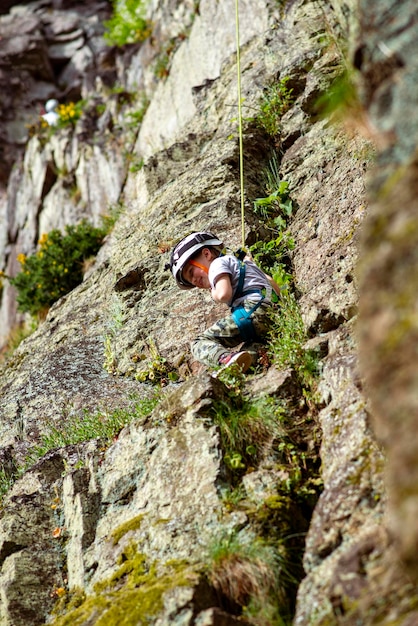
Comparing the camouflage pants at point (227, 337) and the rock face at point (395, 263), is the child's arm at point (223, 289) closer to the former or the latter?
the camouflage pants at point (227, 337)

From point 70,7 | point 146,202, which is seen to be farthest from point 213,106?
point 70,7

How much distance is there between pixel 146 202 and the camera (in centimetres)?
1091

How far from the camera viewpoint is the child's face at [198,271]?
6.79 metres

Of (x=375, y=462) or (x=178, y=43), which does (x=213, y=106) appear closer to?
(x=178, y=43)

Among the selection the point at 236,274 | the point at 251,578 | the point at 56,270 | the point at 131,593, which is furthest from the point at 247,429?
the point at 56,270

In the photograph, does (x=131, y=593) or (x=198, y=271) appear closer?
(x=131, y=593)

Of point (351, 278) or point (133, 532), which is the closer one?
point (133, 532)

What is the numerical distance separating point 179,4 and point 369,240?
1459cm

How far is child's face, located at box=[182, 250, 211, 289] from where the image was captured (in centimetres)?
679

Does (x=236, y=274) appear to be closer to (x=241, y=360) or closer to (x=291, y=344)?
(x=241, y=360)

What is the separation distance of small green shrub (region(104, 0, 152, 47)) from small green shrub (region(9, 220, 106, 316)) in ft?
20.8

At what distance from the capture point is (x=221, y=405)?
5.19 meters

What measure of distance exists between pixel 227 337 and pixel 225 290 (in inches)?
18.5

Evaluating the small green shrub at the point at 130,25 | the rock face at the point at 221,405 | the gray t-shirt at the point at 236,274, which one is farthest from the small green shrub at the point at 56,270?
the gray t-shirt at the point at 236,274
